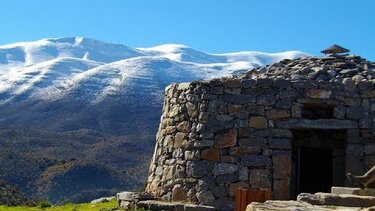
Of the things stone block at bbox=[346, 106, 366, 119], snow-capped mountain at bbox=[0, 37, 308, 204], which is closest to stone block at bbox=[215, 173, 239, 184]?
stone block at bbox=[346, 106, 366, 119]

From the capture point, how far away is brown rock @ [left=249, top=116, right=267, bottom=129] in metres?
11.1

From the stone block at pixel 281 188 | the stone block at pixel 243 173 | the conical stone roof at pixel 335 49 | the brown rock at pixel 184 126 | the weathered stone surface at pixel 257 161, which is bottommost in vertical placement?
the stone block at pixel 281 188

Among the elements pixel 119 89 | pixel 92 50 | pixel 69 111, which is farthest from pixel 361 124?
pixel 92 50

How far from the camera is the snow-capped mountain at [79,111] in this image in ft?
151

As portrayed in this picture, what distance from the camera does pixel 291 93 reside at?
11180 mm

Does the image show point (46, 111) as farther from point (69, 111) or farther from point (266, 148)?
point (266, 148)

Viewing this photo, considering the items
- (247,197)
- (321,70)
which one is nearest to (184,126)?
(321,70)

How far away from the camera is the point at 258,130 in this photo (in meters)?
11.1

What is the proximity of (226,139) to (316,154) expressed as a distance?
9.49 feet

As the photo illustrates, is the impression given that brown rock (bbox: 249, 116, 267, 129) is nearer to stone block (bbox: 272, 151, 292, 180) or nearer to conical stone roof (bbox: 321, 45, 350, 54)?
stone block (bbox: 272, 151, 292, 180)

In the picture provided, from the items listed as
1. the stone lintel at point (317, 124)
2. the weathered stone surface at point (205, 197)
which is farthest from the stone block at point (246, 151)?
the weathered stone surface at point (205, 197)

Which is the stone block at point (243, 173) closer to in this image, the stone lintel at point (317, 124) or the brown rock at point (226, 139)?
the brown rock at point (226, 139)

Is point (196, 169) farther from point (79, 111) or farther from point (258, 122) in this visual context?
point (79, 111)

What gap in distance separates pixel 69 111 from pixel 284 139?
230ft
